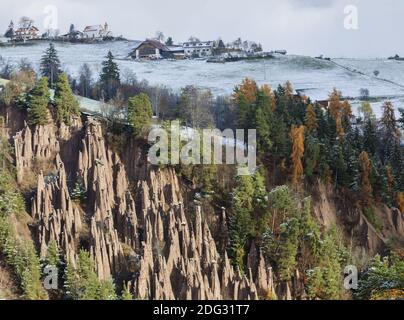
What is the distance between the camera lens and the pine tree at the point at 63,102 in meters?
31.8

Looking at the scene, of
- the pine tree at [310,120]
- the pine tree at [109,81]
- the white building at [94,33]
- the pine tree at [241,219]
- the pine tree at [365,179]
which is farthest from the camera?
the white building at [94,33]

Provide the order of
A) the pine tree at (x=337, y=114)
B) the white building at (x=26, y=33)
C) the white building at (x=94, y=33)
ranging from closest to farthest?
the pine tree at (x=337, y=114)
the white building at (x=26, y=33)
the white building at (x=94, y=33)

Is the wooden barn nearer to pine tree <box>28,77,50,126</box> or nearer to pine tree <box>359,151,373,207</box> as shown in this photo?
pine tree <box>28,77,50,126</box>

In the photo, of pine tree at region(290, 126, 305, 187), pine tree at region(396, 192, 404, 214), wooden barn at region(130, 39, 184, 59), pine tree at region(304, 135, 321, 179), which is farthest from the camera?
wooden barn at region(130, 39, 184, 59)

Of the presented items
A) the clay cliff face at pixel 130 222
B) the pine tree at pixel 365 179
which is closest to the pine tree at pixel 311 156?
the clay cliff face at pixel 130 222

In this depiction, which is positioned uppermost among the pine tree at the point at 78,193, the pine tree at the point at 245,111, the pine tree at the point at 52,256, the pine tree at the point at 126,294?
the pine tree at the point at 245,111

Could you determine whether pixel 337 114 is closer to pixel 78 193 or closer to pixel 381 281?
pixel 381 281

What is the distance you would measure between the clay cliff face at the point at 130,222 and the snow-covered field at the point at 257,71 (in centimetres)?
2040

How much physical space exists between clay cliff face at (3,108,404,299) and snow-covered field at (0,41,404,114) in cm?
2040

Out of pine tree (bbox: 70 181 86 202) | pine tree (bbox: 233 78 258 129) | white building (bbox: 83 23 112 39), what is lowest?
pine tree (bbox: 70 181 86 202)

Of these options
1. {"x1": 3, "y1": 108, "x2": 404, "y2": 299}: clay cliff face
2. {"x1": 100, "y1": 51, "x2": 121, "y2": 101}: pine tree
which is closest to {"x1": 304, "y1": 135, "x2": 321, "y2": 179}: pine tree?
{"x1": 3, "y1": 108, "x2": 404, "y2": 299}: clay cliff face

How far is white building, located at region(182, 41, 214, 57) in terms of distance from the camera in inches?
2399

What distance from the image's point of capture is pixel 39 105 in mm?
31312

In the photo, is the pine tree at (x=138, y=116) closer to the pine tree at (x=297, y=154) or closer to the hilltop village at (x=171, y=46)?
the pine tree at (x=297, y=154)
